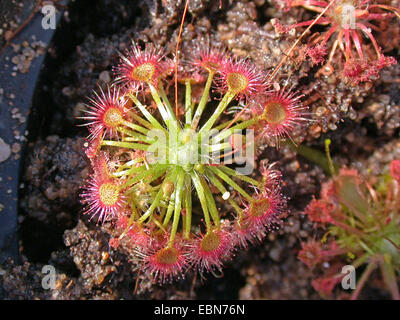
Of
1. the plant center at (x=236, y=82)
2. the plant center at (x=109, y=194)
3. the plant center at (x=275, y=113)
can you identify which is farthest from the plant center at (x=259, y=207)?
the plant center at (x=109, y=194)

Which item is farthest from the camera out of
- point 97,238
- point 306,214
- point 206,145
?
point 306,214

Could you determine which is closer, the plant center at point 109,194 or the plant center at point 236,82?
the plant center at point 109,194

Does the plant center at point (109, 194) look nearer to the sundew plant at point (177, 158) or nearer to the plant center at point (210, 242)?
the sundew plant at point (177, 158)

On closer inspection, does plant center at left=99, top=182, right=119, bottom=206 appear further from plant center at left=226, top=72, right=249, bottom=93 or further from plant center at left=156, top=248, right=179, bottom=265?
plant center at left=226, top=72, right=249, bottom=93

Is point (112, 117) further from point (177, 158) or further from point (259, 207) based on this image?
point (259, 207)

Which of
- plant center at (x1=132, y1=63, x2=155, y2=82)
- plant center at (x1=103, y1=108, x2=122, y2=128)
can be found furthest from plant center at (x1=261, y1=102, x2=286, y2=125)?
plant center at (x1=103, y1=108, x2=122, y2=128)

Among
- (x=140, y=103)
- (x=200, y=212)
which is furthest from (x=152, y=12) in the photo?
(x=200, y=212)

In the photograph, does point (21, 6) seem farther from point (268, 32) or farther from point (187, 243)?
point (187, 243)

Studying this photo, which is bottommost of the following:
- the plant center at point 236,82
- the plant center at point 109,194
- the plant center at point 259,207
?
the plant center at point 259,207

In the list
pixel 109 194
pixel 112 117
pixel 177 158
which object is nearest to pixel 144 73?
pixel 112 117
